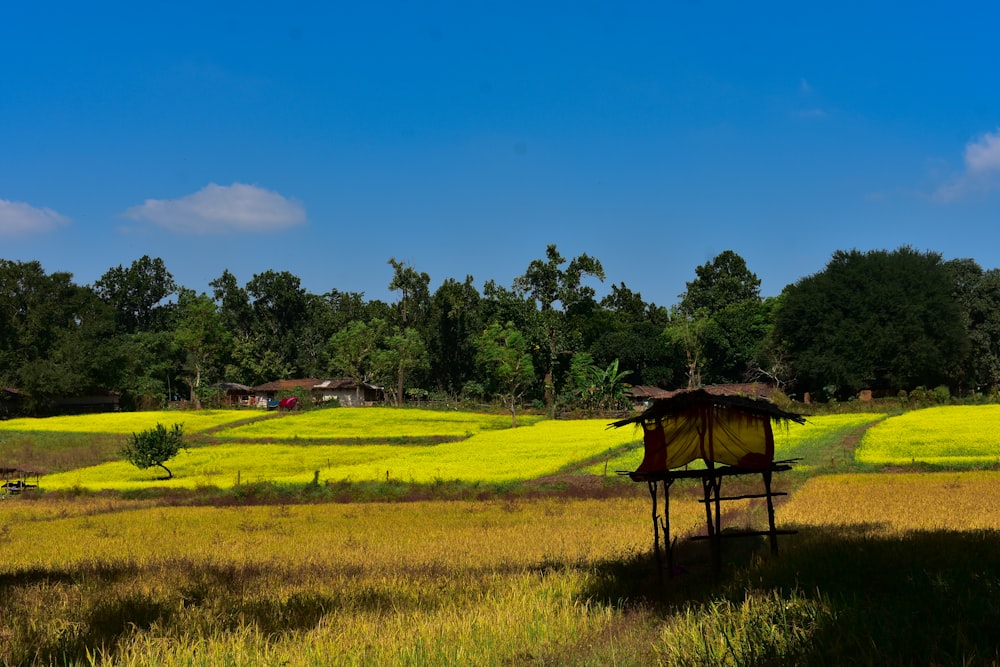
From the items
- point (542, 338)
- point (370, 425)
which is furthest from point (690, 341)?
point (370, 425)

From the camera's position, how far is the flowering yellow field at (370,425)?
54562 millimetres

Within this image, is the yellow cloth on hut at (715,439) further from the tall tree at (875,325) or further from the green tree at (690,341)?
the green tree at (690,341)

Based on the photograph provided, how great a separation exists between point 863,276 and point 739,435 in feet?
221

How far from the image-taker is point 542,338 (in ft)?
301

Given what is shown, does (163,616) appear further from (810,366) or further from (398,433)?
(810,366)

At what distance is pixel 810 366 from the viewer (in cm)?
6894

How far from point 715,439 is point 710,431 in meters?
0.32

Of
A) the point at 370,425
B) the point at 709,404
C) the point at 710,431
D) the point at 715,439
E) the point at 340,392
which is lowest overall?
the point at 370,425

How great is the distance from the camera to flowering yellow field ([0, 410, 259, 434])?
5926 cm

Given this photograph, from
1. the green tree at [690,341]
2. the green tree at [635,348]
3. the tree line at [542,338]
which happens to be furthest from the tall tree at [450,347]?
the green tree at [690,341]

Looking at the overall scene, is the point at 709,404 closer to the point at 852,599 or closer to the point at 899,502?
the point at 852,599

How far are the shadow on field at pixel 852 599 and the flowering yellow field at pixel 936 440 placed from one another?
21285 mm

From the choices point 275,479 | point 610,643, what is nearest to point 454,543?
point 610,643

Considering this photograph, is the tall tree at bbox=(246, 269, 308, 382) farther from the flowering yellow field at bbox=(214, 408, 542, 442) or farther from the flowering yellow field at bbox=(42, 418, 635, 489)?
the flowering yellow field at bbox=(42, 418, 635, 489)
